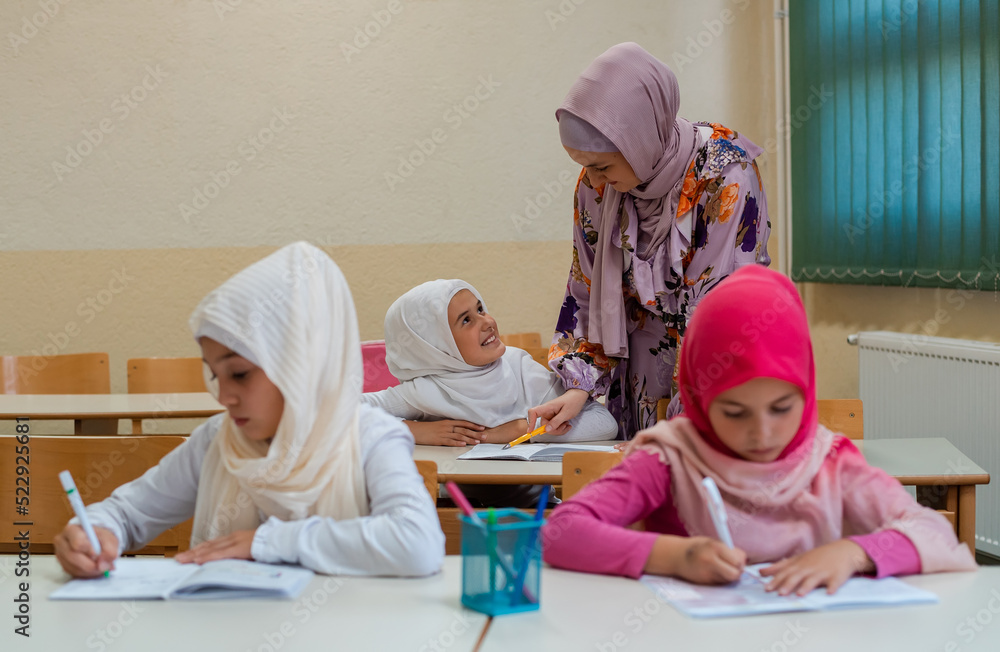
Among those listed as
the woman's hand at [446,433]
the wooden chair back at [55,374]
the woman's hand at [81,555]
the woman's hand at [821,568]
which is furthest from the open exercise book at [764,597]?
the wooden chair back at [55,374]

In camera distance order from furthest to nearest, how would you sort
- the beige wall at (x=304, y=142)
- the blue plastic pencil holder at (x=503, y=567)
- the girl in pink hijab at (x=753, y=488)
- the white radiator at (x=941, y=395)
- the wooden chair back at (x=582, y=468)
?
the beige wall at (x=304, y=142)
the white radiator at (x=941, y=395)
the wooden chair back at (x=582, y=468)
the girl in pink hijab at (x=753, y=488)
the blue plastic pencil holder at (x=503, y=567)

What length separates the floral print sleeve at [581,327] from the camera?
2621 millimetres

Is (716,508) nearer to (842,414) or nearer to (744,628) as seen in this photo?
(744,628)

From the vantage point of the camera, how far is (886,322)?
13.5 feet

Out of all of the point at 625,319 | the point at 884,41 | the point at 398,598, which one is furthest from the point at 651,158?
the point at 884,41

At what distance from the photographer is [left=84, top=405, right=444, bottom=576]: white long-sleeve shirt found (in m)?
1.31

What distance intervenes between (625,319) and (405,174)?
2.46 meters

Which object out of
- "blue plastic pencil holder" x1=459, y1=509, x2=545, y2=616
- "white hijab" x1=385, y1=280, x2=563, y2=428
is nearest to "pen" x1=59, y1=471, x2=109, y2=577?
"blue plastic pencil holder" x1=459, y1=509, x2=545, y2=616

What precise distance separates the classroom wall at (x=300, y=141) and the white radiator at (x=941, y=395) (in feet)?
4.18

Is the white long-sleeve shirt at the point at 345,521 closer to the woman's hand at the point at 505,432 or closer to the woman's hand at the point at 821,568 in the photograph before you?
the woman's hand at the point at 821,568

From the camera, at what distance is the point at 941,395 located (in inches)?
144

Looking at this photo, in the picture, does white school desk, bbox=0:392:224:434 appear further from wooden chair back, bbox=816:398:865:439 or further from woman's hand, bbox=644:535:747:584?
woman's hand, bbox=644:535:747:584

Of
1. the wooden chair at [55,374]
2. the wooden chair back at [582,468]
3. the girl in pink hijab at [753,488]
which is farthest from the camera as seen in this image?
the wooden chair at [55,374]

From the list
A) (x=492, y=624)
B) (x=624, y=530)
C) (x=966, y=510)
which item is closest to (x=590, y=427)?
(x=966, y=510)
